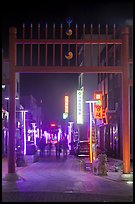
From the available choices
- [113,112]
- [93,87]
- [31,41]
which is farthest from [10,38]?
[93,87]

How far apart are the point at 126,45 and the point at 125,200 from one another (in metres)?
6.93

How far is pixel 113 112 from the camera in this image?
33812 mm

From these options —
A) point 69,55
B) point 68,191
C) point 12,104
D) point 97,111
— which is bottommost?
point 68,191

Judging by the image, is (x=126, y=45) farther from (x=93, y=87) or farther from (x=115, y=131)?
(x=93, y=87)

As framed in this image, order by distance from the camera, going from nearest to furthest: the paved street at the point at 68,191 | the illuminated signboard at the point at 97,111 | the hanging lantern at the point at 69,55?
1. the paved street at the point at 68,191
2. the hanging lantern at the point at 69,55
3. the illuminated signboard at the point at 97,111

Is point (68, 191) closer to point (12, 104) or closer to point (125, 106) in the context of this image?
point (12, 104)

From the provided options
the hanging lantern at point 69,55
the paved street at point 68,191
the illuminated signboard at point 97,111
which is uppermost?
the hanging lantern at point 69,55

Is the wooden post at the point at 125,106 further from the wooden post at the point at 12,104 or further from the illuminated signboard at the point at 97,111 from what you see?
the illuminated signboard at the point at 97,111

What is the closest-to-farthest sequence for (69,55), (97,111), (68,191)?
(68,191) < (69,55) < (97,111)

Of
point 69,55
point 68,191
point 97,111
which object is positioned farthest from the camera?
point 97,111

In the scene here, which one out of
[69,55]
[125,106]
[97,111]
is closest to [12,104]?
[69,55]

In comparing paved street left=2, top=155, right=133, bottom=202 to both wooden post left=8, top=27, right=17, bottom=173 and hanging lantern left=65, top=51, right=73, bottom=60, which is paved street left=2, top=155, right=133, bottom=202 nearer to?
wooden post left=8, top=27, right=17, bottom=173

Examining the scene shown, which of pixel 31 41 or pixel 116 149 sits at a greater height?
pixel 31 41

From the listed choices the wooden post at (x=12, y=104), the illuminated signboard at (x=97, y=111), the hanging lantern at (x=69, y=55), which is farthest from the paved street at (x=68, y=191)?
the illuminated signboard at (x=97, y=111)
